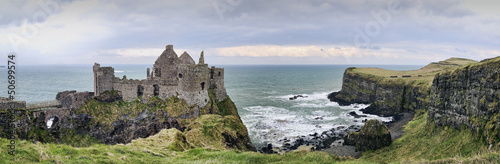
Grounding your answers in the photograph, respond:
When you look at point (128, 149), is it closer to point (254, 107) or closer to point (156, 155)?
point (156, 155)

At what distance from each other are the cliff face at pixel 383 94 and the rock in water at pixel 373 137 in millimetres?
34205

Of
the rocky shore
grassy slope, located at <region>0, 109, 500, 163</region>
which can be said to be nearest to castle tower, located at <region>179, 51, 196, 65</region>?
the rocky shore

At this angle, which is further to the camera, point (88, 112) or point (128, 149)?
point (88, 112)

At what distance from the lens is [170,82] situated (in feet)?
138

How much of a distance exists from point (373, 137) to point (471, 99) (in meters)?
15.0

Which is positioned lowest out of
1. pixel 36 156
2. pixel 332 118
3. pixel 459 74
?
pixel 332 118

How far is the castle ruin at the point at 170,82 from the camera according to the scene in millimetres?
40750

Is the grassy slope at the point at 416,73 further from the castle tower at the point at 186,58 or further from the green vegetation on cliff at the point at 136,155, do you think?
the green vegetation on cliff at the point at 136,155

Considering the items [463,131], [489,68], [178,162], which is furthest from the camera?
[463,131]

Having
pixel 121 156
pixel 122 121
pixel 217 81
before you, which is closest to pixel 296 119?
pixel 217 81

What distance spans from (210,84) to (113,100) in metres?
14.4

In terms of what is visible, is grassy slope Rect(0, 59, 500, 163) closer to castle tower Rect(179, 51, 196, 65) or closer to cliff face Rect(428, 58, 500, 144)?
cliff face Rect(428, 58, 500, 144)

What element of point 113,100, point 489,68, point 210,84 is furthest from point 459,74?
point 113,100

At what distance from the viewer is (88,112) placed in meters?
39.7
